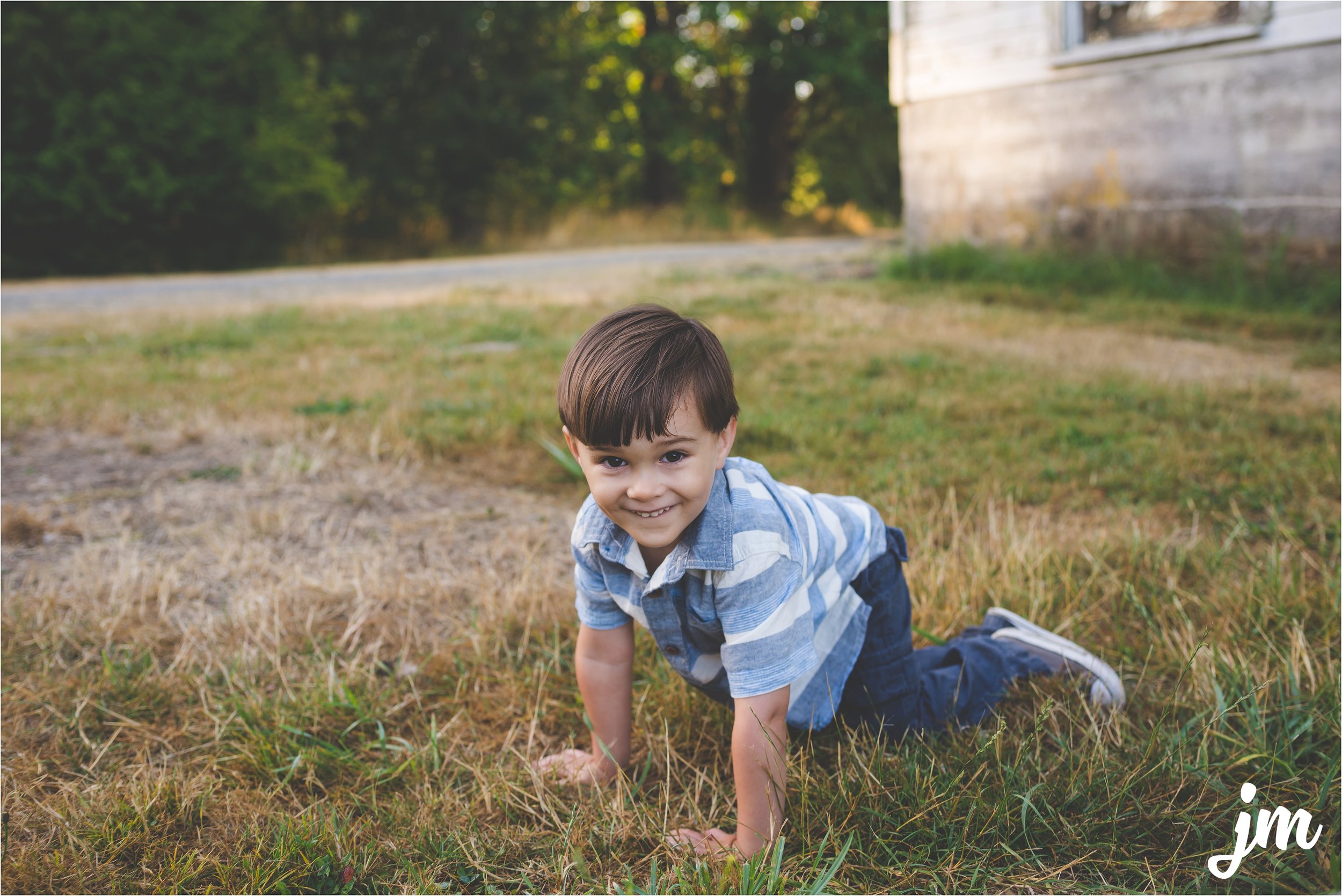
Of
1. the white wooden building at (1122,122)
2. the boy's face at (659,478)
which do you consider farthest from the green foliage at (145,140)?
the boy's face at (659,478)

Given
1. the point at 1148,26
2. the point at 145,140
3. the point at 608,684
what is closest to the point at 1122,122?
the point at 1148,26

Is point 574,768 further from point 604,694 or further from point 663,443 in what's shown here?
point 663,443

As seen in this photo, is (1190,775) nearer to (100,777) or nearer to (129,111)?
(100,777)

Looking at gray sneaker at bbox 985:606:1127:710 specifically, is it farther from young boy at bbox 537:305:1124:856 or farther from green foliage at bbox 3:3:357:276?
green foliage at bbox 3:3:357:276

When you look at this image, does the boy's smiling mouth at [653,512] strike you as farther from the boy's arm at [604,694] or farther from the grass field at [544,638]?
the grass field at [544,638]

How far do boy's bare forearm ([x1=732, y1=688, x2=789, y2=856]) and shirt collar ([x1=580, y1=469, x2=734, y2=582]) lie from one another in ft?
0.89

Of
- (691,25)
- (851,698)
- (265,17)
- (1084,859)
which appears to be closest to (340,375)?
(851,698)

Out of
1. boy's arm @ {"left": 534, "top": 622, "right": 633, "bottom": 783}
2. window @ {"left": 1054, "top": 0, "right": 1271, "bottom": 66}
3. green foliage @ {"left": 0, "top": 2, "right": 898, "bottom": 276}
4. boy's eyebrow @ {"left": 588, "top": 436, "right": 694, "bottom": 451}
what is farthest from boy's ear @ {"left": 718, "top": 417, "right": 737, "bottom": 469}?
green foliage @ {"left": 0, "top": 2, "right": 898, "bottom": 276}

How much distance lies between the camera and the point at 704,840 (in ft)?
6.04

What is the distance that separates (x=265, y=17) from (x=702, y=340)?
24263 millimetres

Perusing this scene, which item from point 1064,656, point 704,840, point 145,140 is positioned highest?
point 145,140

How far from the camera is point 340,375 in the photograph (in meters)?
5.72

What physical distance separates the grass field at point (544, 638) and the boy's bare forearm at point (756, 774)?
0.08 m

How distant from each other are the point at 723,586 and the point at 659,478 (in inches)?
9.9
